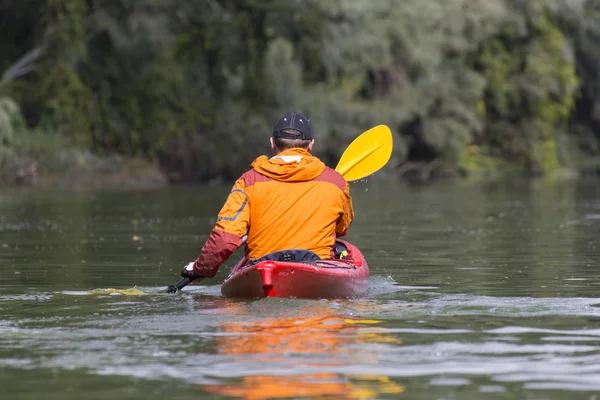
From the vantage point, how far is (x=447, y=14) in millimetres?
43031

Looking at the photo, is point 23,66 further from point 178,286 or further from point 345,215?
point 345,215

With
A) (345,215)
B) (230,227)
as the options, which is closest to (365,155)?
(345,215)

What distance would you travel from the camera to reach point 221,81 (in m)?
34.1

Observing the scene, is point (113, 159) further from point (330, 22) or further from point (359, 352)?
point (359, 352)

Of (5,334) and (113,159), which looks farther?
(113,159)

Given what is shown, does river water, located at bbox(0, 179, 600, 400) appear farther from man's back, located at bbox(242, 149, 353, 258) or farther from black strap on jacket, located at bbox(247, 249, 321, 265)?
man's back, located at bbox(242, 149, 353, 258)

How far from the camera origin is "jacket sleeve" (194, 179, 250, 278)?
962cm

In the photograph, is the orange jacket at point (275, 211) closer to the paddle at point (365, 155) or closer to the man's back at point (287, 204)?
the man's back at point (287, 204)

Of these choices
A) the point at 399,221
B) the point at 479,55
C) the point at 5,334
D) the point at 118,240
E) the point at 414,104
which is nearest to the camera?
the point at 5,334

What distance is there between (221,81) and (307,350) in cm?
2708

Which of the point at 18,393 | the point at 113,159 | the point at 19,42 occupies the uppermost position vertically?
the point at 19,42

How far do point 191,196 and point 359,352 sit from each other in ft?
71.1

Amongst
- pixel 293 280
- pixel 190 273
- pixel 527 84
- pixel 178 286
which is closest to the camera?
pixel 293 280

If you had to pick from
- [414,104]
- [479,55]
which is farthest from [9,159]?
[479,55]
